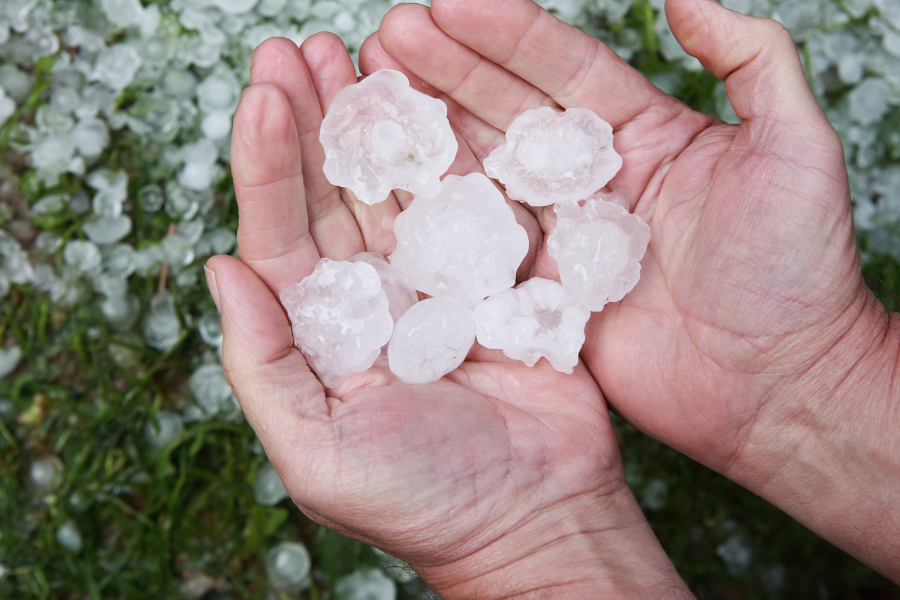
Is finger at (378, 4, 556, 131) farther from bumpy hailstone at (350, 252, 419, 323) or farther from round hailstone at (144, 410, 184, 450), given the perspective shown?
round hailstone at (144, 410, 184, 450)

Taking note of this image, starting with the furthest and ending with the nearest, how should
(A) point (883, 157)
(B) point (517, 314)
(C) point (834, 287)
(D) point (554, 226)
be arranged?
1. (A) point (883, 157)
2. (D) point (554, 226)
3. (B) point (517, 314)
4. (C) point (834, 287)

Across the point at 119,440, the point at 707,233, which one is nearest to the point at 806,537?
the point at 707,233

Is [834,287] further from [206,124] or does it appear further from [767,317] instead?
[206,124]

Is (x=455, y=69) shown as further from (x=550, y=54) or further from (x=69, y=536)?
(x=69, y=536)

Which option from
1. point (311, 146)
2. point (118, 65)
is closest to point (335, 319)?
point (311, 146)

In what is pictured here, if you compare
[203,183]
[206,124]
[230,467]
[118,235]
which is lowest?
[230,467]

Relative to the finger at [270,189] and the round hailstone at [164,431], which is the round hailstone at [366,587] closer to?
the round hailstone at [164,431]
